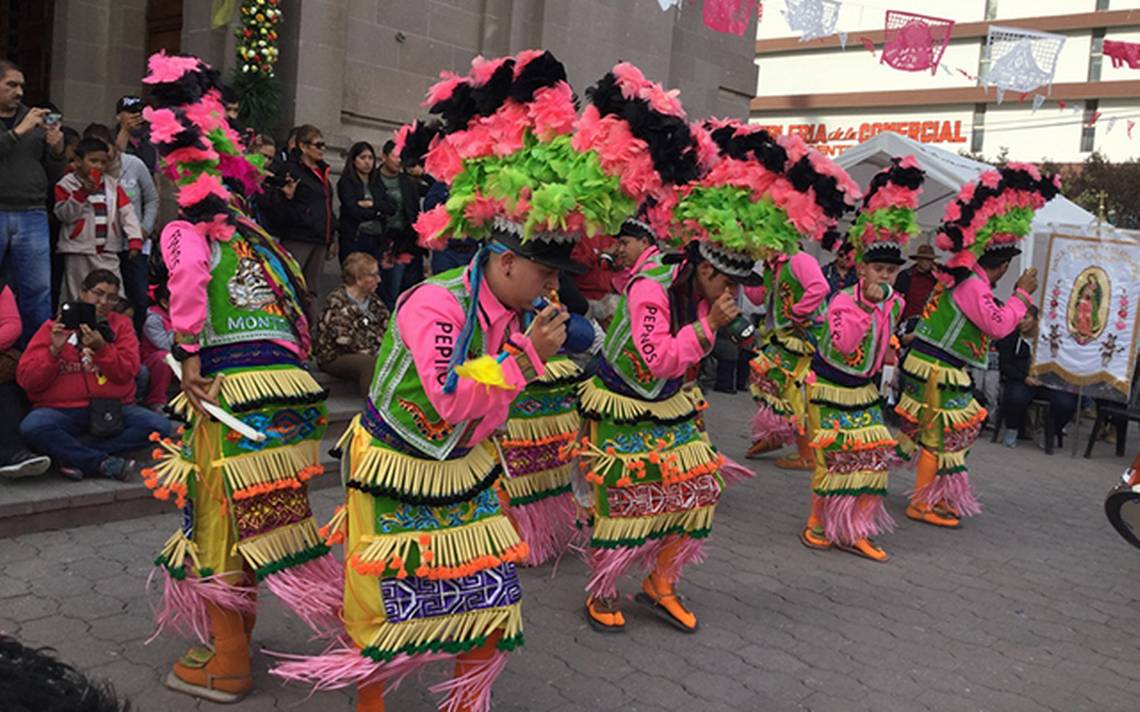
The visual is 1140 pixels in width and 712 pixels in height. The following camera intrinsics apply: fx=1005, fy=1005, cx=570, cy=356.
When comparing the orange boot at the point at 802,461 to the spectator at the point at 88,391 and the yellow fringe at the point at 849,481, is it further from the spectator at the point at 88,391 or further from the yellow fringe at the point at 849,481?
the spectator at the point at 88,391

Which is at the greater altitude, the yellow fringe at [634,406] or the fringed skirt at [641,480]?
the yellow fringe at [634,406]

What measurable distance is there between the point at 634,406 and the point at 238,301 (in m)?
→ 1.90

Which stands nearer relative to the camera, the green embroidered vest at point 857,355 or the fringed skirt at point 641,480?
the fringed skirt at point 641,480

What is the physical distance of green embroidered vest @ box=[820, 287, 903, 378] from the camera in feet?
20.3

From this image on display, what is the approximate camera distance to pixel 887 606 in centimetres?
552

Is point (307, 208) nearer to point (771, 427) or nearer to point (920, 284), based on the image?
point (771, 427)

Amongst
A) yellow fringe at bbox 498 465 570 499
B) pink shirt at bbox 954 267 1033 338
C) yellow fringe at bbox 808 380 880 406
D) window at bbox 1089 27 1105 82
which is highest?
window at bbox 1089 27 1105 82

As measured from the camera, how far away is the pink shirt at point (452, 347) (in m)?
2.92

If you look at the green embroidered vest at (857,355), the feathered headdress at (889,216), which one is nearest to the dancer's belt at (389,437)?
the green embroidered vest at (857,355)

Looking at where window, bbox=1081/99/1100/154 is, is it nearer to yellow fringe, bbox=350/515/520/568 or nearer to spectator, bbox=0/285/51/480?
spectator, bbox=0/285/51/480

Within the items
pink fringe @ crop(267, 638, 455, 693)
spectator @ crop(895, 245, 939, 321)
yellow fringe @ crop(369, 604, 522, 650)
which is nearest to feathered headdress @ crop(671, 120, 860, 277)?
yellow fringe @ crop(369, 604, 522, 650)

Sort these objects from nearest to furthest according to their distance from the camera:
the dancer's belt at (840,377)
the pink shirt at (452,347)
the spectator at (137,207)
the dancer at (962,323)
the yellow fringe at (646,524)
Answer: the pink shirt at (452,347) < the yellow fringe at (646,524) < the dancer's belt at (840,377) < the dancer at (962,323) < the spectator at (137,207)

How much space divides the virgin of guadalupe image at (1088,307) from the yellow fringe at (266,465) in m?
9.34

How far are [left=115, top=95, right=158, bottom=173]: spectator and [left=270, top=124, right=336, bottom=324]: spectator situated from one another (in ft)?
3.45
